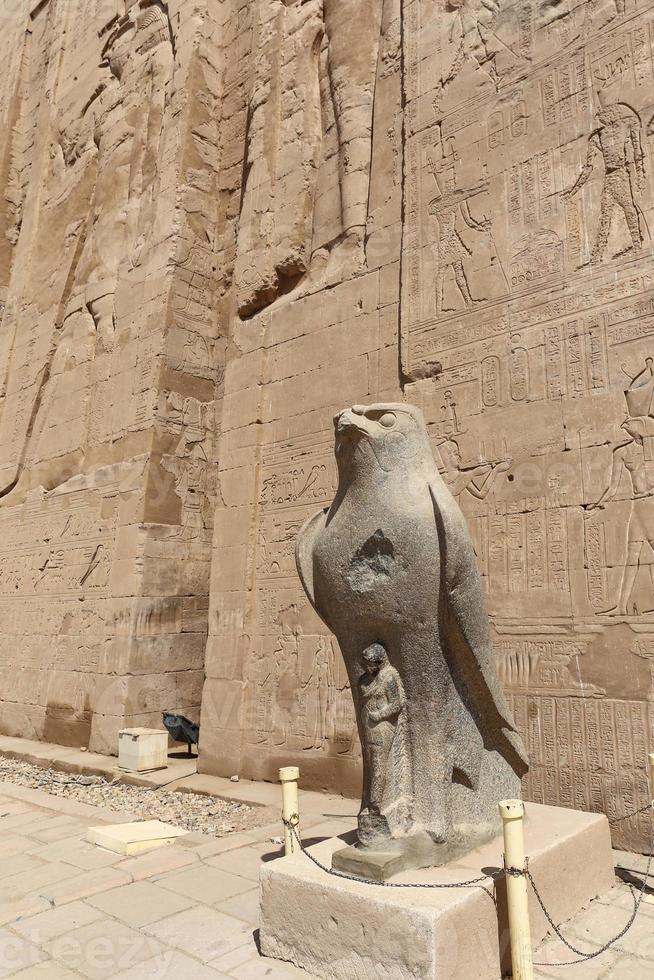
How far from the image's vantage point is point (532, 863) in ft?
8.98

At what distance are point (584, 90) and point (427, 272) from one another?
171 cm

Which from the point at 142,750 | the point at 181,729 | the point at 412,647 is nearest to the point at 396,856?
the point at 412,647

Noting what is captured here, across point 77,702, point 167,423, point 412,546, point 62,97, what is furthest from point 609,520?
point 62,97

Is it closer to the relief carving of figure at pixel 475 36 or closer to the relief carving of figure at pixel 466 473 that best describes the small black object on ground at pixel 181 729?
the relief carving of figure at pixel 466 473

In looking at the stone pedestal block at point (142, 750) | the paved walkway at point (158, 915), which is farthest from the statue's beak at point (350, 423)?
the stone pedestal block at point (142, 750)

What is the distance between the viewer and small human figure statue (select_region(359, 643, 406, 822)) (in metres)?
2.75

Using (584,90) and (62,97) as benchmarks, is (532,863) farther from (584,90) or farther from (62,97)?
(62,97)

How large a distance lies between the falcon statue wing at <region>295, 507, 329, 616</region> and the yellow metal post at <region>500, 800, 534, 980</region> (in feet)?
3.63

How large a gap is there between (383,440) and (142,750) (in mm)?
4806

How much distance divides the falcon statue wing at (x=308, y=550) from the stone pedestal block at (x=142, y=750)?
4.17m

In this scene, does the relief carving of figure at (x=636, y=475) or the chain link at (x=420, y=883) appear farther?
the relief carving of figure at (x=636, y=475)

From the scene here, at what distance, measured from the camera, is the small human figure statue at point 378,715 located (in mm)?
2752

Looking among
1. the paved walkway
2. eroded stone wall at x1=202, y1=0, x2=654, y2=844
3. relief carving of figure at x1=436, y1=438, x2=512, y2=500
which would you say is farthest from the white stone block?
relief carving of figure at x1=436, y1=438, x2=512, y2=500

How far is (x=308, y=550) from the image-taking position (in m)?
3.13
